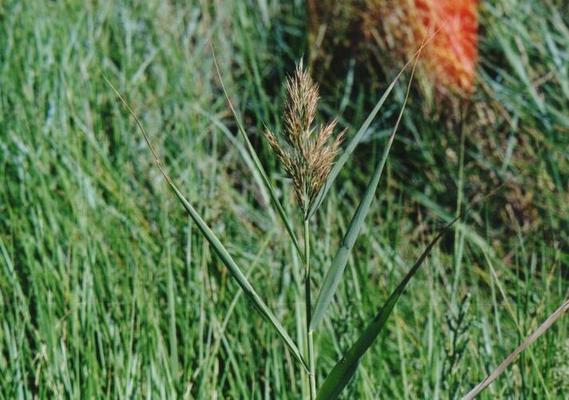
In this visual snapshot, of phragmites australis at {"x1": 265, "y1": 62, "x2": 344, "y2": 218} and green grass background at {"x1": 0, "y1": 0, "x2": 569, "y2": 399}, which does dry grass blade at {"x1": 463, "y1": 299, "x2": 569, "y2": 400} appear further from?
green grass background at {"x1": 0, "y1": 0, "x2": 569, "y2": 399}

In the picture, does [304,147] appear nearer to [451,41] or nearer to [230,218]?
[230,218]

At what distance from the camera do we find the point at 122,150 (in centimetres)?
218

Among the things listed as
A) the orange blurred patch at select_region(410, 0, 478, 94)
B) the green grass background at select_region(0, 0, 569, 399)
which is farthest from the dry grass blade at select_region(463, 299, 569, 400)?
the orange blurred patch at select_region(410, 0, 478, 94)

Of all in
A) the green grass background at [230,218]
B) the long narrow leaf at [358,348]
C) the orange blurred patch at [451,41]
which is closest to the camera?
the long narrow leaf at [358,348]


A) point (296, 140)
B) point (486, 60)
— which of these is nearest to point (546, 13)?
point (486, 60)

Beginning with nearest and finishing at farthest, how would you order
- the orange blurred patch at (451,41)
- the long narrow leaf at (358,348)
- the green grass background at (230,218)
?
the long narrow leaf at (358,348) → the green grass background at (230,218) → the orange blurred patch at (451,41)

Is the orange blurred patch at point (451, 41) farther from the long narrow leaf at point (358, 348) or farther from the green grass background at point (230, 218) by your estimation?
the long narrow leaf at point (358, 348)

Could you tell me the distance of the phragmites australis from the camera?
83 cm

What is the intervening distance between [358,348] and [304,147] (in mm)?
179

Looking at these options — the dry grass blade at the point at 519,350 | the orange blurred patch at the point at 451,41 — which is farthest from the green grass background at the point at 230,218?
the dry grass blade at the point at 519,350

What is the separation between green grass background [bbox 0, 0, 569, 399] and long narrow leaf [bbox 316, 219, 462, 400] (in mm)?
466

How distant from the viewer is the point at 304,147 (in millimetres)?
835

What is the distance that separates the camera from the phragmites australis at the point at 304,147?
0.83 meters

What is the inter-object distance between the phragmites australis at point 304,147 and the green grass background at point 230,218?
0.49m
